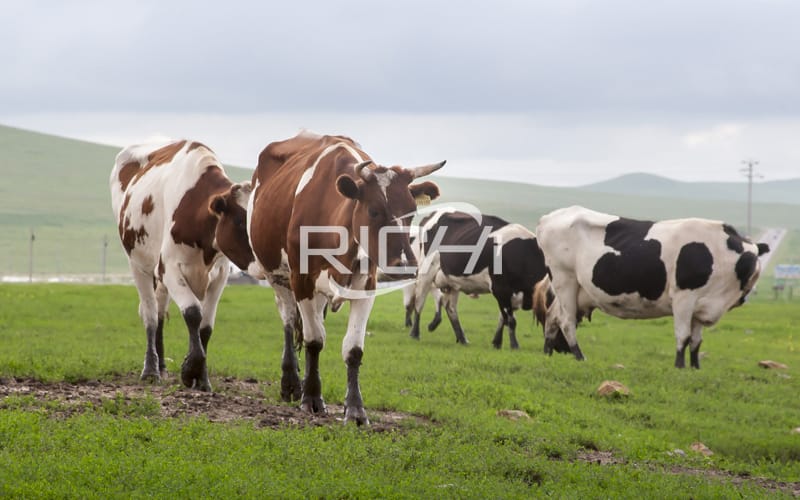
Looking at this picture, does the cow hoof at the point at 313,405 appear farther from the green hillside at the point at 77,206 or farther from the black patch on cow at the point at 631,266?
the green hillside at the point at 77,206

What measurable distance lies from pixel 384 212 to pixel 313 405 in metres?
2.26

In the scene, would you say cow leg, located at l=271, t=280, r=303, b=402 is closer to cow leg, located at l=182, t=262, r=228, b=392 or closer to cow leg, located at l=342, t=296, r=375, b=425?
cow leg, located at l=182, t=262, r=228, b=392

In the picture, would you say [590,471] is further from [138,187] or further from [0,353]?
[0,353]

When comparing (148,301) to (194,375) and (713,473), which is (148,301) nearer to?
(194,375)

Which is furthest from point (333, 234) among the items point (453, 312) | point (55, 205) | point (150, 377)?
point (55, 205)

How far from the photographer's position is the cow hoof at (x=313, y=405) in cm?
1042

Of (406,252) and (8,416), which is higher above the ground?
(406,252)

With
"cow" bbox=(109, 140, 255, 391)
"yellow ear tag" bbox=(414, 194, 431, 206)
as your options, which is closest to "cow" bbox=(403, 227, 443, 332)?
"cow" bbox=(109, 140, 255, 391)

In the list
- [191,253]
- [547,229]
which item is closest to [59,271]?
[547,229]

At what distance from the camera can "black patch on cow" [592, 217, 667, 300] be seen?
18.5 m

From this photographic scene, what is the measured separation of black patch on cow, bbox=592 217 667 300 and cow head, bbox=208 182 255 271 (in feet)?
29.6

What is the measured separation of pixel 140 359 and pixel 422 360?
4531 mm

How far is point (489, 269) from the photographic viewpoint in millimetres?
22031

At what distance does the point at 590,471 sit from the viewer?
8.86 metres
